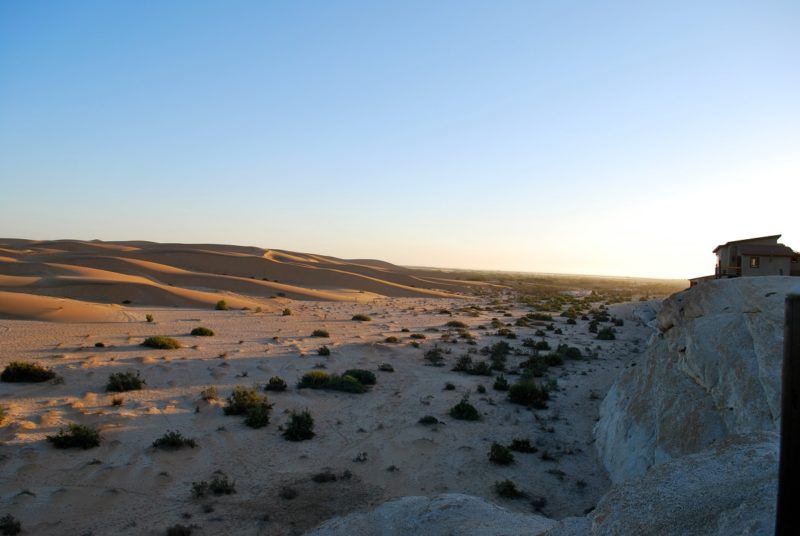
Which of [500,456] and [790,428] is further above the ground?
[790,428]

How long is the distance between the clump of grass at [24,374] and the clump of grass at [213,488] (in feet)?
Result: 24.3

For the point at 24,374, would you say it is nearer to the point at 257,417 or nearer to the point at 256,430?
the point at 257,417

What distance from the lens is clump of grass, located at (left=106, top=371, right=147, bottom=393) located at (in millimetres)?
12102

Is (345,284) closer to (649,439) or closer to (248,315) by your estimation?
(248,315)

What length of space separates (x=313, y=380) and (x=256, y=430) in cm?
350

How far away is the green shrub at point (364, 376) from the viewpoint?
14430 millimetres

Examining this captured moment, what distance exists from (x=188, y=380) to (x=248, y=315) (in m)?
15.1

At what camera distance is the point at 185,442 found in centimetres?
916

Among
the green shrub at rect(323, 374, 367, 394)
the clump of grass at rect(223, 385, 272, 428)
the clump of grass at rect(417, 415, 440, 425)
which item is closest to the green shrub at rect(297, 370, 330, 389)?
the green shrub at rect(323, 374, 367, 394)

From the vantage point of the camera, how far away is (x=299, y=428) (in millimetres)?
10047

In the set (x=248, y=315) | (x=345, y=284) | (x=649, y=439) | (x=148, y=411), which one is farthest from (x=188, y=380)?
(x=345, y=284)

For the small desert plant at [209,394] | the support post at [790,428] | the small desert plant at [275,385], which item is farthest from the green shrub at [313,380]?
the support post at [790,428]

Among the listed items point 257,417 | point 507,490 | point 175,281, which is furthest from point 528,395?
point 175,281

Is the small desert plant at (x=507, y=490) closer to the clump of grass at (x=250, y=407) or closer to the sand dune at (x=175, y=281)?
the clump of grass at (x=250, y=407)
